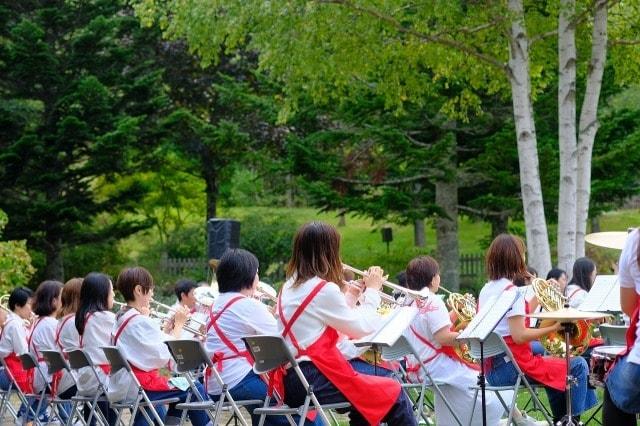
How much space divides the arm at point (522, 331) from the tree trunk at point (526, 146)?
1038 cm

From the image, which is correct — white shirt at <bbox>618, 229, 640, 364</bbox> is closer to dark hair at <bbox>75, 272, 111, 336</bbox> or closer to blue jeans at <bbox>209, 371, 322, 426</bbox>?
blue jeans at <bbox>209, 371, 322, 426</bbox>

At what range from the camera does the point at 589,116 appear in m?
19.3

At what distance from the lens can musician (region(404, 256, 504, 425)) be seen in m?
9.41

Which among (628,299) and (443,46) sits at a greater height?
(443,46)

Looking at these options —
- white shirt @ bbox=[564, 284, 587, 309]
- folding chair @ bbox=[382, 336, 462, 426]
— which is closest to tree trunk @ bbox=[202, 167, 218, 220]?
white shirt @ bbox=[564, 284, 587, 309]

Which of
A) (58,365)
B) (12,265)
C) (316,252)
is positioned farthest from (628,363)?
(12,265)

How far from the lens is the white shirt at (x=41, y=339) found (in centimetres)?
1091

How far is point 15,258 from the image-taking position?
2225 centimetres

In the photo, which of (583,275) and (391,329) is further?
(583,275)

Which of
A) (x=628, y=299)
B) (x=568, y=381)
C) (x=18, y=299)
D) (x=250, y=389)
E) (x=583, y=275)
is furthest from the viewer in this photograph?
(x=18, y=299)

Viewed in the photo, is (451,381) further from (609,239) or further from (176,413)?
(609,239)

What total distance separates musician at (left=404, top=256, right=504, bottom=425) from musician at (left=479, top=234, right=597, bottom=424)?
1.84ft

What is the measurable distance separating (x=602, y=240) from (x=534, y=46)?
50.7 ft

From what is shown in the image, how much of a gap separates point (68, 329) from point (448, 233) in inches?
671
